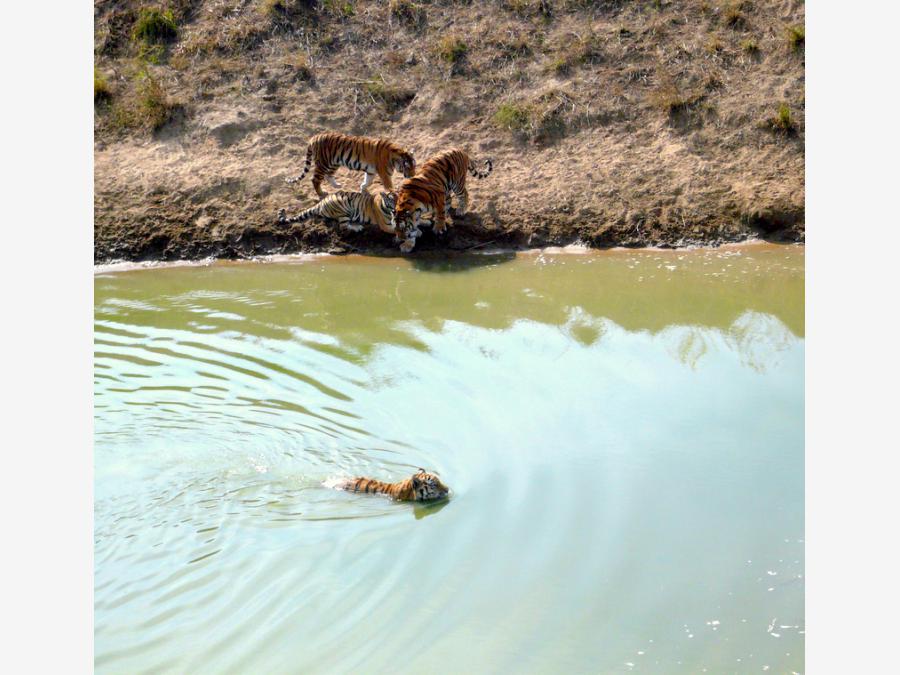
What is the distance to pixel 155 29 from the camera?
52.5ft

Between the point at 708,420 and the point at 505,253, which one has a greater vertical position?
the point at 505,253

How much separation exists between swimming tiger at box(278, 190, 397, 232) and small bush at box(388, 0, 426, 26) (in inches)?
160

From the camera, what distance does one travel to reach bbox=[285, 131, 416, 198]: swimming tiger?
12680mm

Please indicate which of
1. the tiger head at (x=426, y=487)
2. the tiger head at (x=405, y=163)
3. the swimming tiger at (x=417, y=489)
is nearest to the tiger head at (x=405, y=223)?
the tiger head at (x=405, y=163)

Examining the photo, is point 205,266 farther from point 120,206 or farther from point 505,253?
point 505,253

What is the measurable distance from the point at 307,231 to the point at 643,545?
318 inches

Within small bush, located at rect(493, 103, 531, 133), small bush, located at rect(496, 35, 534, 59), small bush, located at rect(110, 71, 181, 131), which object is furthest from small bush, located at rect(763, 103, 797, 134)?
small bush, located at rect(110, 71, 181, 131)

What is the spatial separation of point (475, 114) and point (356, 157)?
6.78 feet

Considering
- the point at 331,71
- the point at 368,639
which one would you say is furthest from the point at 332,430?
the point at 331,71

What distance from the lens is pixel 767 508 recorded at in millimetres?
5781

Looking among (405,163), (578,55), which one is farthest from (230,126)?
(578,55)

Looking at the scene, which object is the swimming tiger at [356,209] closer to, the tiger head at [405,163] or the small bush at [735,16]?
the tiger head at [405,163]

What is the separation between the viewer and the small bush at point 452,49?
14.7 metres

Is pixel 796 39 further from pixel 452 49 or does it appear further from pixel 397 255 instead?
pixel 397 255
